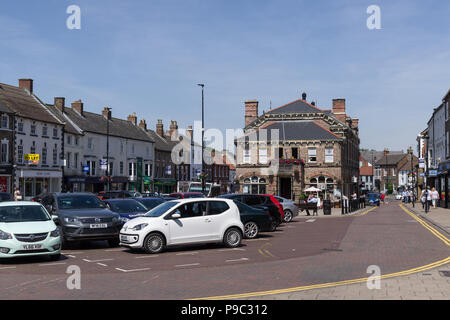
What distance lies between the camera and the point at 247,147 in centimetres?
5991

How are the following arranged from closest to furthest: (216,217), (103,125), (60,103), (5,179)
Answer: (216,217)
(5,179)
(60,103)
(103,125)

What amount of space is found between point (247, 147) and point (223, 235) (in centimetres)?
4440

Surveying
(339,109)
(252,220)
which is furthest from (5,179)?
(339,109)

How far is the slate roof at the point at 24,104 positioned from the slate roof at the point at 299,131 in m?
22.8

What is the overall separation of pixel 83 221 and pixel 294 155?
4599cm

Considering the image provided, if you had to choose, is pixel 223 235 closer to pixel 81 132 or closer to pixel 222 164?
pixel 81 132

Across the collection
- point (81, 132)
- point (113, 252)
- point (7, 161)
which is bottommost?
point (113, 252)

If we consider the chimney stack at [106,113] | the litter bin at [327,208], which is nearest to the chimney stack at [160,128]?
the chimney stack at [106,113]

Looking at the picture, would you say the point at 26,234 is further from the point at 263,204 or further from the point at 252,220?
the point at 263,204


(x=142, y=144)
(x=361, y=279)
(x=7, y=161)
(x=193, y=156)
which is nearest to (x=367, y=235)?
(x=361, y=279)

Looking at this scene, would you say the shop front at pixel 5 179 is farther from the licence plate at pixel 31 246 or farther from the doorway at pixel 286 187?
the licence plate at pixel 31 246

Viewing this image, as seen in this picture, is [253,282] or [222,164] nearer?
[253,282]

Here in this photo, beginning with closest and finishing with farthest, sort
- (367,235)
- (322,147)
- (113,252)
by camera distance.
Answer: (113,252), (367,235), (322,147)

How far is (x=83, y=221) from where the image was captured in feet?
50.9
